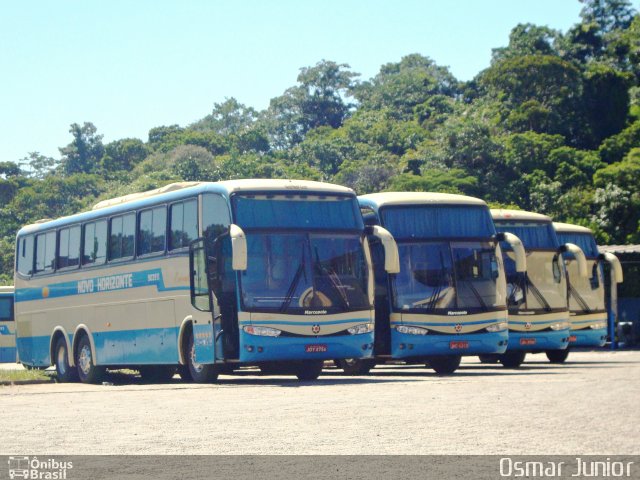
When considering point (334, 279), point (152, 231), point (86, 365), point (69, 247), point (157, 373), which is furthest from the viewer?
point (69, 247)

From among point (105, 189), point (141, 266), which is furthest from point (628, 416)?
point (105, 189)

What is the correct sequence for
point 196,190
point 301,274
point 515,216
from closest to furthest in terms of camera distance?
point 301,274 → point 196,190 → point 515,216

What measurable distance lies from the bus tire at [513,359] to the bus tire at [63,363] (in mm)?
9379

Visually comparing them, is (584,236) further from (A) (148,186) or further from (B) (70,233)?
(A) (148,186)

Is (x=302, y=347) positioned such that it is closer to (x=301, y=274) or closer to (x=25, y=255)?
(x=301, y=274)

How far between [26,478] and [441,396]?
8.22 m

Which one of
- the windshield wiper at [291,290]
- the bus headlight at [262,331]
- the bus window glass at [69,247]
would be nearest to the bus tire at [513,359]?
the windshield wiper at [291,290]

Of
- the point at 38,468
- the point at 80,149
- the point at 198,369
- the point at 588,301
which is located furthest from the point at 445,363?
the point at 80,149

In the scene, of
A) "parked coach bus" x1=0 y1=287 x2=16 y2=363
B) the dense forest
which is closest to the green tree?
the dense forest

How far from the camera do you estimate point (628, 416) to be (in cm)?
1346

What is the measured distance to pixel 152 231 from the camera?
23109 mm

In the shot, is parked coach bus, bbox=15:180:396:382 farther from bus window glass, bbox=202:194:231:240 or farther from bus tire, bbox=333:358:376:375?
bus tire, bbox=333:358:376:375

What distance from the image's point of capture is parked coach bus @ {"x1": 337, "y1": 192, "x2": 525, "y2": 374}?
2350 centimetres

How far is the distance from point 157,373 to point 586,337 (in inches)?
425
